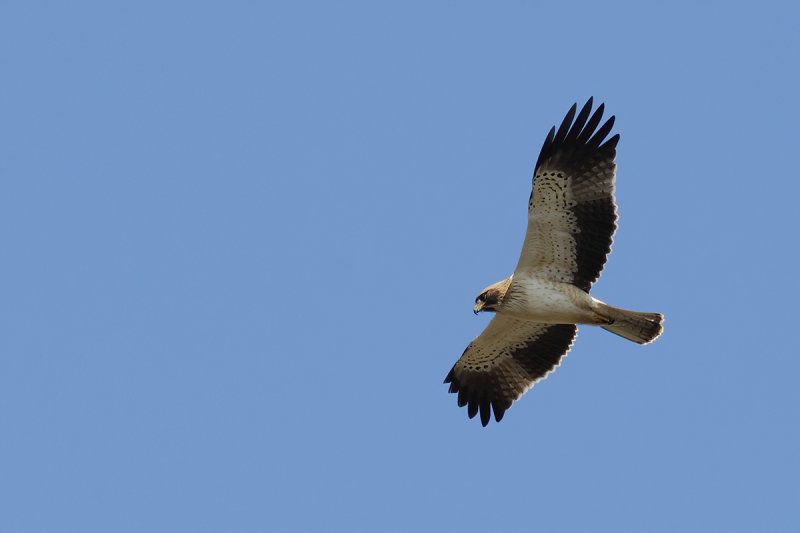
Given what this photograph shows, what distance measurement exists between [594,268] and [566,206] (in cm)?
82

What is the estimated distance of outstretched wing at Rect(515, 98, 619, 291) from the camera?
12484 mm

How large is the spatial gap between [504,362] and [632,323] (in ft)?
6.73

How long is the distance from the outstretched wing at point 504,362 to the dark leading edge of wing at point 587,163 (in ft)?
6.53

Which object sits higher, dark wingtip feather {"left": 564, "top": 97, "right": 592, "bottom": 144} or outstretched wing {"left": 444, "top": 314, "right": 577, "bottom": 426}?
dark wingtip feather {"left": 564, "top": 97, "right": 592, "bottom": 144}

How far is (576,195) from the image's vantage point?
12.5 meters

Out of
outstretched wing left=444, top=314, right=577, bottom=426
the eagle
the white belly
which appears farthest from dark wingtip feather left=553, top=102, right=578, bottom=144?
outstretched wing left=444, top=314, right=577, bottom=426

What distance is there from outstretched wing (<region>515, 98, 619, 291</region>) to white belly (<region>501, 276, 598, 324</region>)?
0.33 meters

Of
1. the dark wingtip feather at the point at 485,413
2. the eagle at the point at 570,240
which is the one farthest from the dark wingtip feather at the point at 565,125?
the dark wingtip feather at the point at 485,413

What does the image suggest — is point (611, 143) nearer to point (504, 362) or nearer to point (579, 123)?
point (579, 123)

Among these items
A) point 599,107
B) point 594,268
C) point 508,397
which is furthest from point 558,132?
point 508,397

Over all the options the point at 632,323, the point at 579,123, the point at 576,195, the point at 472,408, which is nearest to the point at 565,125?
the point at 579,123

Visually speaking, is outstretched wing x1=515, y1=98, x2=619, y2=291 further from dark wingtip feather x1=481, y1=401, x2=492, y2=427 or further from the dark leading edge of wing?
dark wingtip feather x1=481, y1=401, x2=492, y2=427

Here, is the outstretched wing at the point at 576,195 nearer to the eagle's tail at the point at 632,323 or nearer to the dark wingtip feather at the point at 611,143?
the dark wingtip feather at the point at 611,143

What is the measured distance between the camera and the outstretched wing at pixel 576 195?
12484 mm
